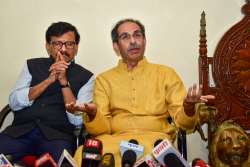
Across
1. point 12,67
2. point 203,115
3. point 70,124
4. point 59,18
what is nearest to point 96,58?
point 59,18

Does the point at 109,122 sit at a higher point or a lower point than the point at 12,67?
lower

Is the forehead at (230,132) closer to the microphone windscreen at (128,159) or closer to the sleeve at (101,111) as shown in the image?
the sleeve at (101,111)

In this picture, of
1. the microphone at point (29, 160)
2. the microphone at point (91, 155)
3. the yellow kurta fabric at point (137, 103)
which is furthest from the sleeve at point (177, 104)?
the microphone at point (29, 160)

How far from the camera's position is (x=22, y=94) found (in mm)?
2420

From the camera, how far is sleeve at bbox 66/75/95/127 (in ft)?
7.96

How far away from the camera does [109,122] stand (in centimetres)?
239

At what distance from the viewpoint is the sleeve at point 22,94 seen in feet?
7.93

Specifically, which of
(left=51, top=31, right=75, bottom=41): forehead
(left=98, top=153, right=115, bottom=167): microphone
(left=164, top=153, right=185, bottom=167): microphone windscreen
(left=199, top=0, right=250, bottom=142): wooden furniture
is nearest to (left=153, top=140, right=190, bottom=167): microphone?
(left=164, top=153, right=185, bottom=167): microphone windscreen

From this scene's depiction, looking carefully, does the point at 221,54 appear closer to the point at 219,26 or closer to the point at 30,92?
the point at 219,26

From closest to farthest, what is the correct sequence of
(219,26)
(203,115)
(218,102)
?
(203,115) → (218,102) → (219,26)

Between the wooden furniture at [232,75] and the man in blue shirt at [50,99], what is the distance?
878 mm

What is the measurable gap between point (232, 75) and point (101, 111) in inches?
41.5

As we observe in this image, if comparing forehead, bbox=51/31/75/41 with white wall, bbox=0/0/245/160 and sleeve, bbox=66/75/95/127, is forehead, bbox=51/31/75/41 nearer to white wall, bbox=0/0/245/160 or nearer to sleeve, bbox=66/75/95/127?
sleeve, bbox=66/75/95/127

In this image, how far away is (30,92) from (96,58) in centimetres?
91
